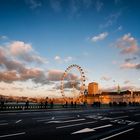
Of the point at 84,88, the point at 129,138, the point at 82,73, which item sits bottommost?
the point at 129,138

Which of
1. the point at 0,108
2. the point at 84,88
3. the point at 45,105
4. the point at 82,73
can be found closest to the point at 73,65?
the point at 82,73

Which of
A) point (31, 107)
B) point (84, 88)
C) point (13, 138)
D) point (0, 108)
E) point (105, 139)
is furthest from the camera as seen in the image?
point (84, 88)

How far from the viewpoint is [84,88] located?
7525 cm

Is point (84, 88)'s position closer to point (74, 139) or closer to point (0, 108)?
point (0, 108)

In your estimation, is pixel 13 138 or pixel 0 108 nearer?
pixel 13 138

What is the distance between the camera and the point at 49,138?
9570mm

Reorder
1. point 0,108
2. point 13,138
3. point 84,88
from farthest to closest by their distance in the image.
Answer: point 84,88 < point 0,108 < point 13,138

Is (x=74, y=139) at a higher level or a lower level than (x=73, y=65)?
lower

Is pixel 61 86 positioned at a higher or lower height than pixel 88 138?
higher

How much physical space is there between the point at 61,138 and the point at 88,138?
1.28 m

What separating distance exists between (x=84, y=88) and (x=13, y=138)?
66.6 m

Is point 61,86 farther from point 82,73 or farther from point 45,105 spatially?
point 45,105

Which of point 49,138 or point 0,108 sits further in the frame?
point 0,108

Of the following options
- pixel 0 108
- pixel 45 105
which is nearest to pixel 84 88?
pixel 45 105
